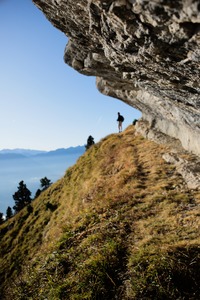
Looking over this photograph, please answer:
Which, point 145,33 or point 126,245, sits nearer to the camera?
point 145,33

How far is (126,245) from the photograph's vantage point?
548 inches

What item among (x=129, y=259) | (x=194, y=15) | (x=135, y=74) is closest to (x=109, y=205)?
(x=129, y=259)

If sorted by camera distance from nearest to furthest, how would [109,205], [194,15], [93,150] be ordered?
[194,15] → [109,205] → [93,150]

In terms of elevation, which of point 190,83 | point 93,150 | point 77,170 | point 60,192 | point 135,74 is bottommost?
point 60,192

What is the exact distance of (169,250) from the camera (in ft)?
39.3

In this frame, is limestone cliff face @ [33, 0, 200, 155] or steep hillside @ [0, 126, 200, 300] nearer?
limestone cliff face @ [33, 0, 200, 155]

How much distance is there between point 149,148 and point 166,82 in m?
18.5

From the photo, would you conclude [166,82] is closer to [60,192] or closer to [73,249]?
[73,249]

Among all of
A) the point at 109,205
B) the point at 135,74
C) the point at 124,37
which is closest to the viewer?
the point at 124,37

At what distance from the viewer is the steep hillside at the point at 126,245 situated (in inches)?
430

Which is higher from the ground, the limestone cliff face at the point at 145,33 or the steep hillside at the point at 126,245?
the limestone cliff face at the point at 145,33

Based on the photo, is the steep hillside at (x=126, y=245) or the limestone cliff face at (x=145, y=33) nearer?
the limestone cliff face at (x=145, y=33)

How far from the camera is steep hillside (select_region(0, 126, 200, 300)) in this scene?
35.8 feet

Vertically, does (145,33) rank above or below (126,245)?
above
